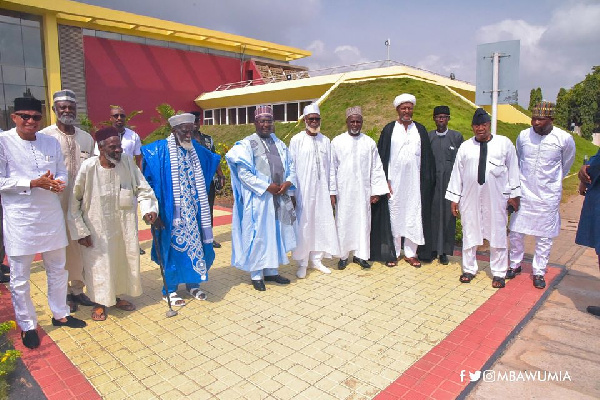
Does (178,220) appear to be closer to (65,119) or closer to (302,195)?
(65,119)

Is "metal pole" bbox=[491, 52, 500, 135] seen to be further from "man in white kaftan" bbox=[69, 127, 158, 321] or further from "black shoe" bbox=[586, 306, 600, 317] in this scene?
"man in white kaftan" bbox=[69, 127, 158, 321]

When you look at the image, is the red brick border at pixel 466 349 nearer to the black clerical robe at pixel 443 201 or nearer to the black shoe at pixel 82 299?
the black clerical robe at pixel 443 201

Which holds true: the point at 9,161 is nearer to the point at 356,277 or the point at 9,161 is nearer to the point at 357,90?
the point at 356,277

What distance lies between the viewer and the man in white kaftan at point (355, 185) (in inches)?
209

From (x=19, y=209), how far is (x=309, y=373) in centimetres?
259

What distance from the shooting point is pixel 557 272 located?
5188 millimetres

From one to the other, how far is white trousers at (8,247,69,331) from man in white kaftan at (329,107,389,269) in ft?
10.2

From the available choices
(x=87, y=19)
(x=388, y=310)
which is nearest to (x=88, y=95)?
(x=87, y=19)

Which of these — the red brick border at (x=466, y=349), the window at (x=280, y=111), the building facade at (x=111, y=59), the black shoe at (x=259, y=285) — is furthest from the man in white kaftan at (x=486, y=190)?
the window at (x=280, y=111)

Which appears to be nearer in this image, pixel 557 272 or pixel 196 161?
pixel 196 161

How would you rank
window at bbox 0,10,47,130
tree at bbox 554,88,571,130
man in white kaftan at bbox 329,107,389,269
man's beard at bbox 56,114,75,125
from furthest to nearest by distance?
tree at bbox 554,88,571,130 → window at bbox 0,10,47,130 → man in white kaftan at bbox 329,107,389,269 → man's beard at bbox 56,114,75,125

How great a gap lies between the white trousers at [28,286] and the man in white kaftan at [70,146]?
36cm

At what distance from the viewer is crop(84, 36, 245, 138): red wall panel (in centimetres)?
2255

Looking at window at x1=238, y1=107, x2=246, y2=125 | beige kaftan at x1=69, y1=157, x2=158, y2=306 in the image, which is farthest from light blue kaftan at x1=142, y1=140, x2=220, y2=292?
window at x1=238, y1=107, x2=246, y2=125
